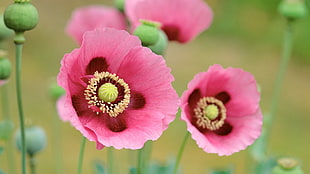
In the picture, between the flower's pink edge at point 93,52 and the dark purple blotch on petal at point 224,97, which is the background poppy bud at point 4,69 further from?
the dark purple blotch on petal at point 224,97

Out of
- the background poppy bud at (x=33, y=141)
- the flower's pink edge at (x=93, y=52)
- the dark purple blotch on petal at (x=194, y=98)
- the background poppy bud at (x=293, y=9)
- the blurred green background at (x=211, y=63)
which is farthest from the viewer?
the blurred green background at (x=211, y=63)

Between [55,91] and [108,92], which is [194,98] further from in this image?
[55,91]

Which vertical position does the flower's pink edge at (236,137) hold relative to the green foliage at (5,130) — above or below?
above

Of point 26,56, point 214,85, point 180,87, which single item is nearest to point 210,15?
point 214,85

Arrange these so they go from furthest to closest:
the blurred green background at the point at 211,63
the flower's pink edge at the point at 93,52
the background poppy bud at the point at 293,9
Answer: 1. the blurred green background at the point at 211,63
2. the background poppy bud at the point at 293,9
3. the flower's pink edge at the point at 93,52

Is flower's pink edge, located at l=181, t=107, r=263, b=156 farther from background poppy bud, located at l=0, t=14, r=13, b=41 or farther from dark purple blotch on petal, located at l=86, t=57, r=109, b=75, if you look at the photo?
background poppy bud, located at l=0, t=14, r=13, b=41

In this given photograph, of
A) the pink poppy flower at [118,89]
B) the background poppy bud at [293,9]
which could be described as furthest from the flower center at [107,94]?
the background poppy bud at [293,9]

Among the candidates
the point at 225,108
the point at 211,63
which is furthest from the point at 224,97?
the point at 211,63

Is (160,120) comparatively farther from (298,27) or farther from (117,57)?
(298,27)
